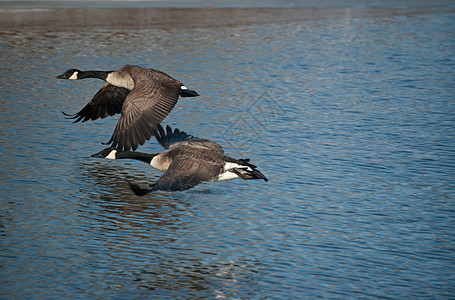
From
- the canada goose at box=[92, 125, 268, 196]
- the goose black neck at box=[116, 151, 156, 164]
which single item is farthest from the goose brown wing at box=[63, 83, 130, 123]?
the goose black neck at box=[116, 151, 156, 164]

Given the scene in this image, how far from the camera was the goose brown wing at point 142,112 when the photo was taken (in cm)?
842

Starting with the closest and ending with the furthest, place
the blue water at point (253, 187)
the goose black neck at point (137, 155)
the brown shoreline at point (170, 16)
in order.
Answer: the blue water at point (253, 187) → the goose black neck at point (137, 155) → the brown shoreline at point (170, 16)

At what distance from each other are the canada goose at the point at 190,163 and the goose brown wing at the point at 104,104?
5.55 feet

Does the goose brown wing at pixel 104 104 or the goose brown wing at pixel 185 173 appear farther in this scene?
the goose brown wing at pixel 104 104

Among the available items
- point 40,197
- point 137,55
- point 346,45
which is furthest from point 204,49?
point 40,197

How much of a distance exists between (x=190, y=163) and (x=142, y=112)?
1.52m

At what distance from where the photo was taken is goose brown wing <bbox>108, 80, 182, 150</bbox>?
842cm

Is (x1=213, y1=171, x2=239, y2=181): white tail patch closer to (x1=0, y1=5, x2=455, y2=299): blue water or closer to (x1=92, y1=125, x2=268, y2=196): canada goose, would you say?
(x1=92, y1=125, x2=268, y2=196): canada goose

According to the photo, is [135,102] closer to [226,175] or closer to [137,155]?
[137,155]

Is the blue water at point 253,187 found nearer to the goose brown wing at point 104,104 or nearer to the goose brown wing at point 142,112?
the goose brown wing at point 104,104

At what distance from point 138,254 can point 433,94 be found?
7.69 metres

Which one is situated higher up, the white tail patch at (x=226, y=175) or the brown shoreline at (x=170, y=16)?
the brown shoreline at (x=170, y=16)

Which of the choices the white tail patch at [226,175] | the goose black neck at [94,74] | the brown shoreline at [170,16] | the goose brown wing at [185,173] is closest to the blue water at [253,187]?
the white tail patch at [226,175]

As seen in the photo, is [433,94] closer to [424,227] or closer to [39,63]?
[424,227]
